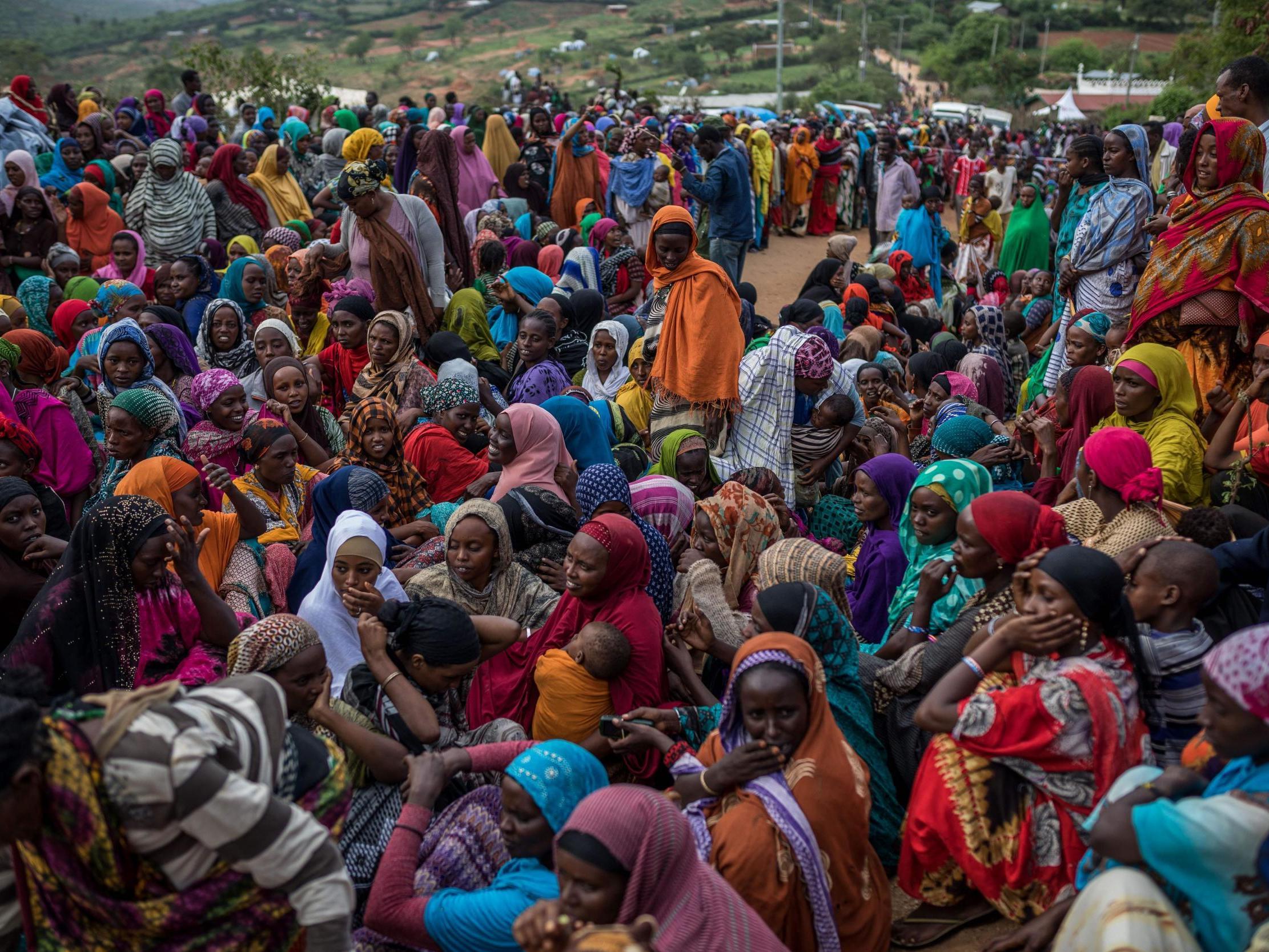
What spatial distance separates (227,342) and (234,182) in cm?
483

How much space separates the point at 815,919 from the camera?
9.19 ft

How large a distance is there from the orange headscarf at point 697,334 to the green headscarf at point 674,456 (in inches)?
22.7

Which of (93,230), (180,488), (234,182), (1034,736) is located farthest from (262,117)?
(1034,736)

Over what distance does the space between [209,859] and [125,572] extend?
1.64 meters

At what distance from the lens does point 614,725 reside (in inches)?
140

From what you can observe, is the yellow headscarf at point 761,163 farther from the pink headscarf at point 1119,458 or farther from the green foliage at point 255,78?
the pink headscarf at point 1119,458

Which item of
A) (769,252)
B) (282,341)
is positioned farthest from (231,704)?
(769,252)

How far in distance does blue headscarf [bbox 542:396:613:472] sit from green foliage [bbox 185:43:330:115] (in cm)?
1670

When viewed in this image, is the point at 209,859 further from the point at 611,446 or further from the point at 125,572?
the point at 611,446

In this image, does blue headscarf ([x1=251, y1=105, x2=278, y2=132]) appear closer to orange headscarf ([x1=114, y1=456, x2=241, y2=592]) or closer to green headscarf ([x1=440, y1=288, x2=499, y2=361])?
green headscarf ([x1=440, y1=288, x2=499, y2=361])

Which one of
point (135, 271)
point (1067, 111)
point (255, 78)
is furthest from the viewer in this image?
point (1067, 111)

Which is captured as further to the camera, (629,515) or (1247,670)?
(629,515)

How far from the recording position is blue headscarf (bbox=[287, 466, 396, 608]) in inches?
180

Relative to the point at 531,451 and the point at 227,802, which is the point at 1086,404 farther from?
the point at 227,802
